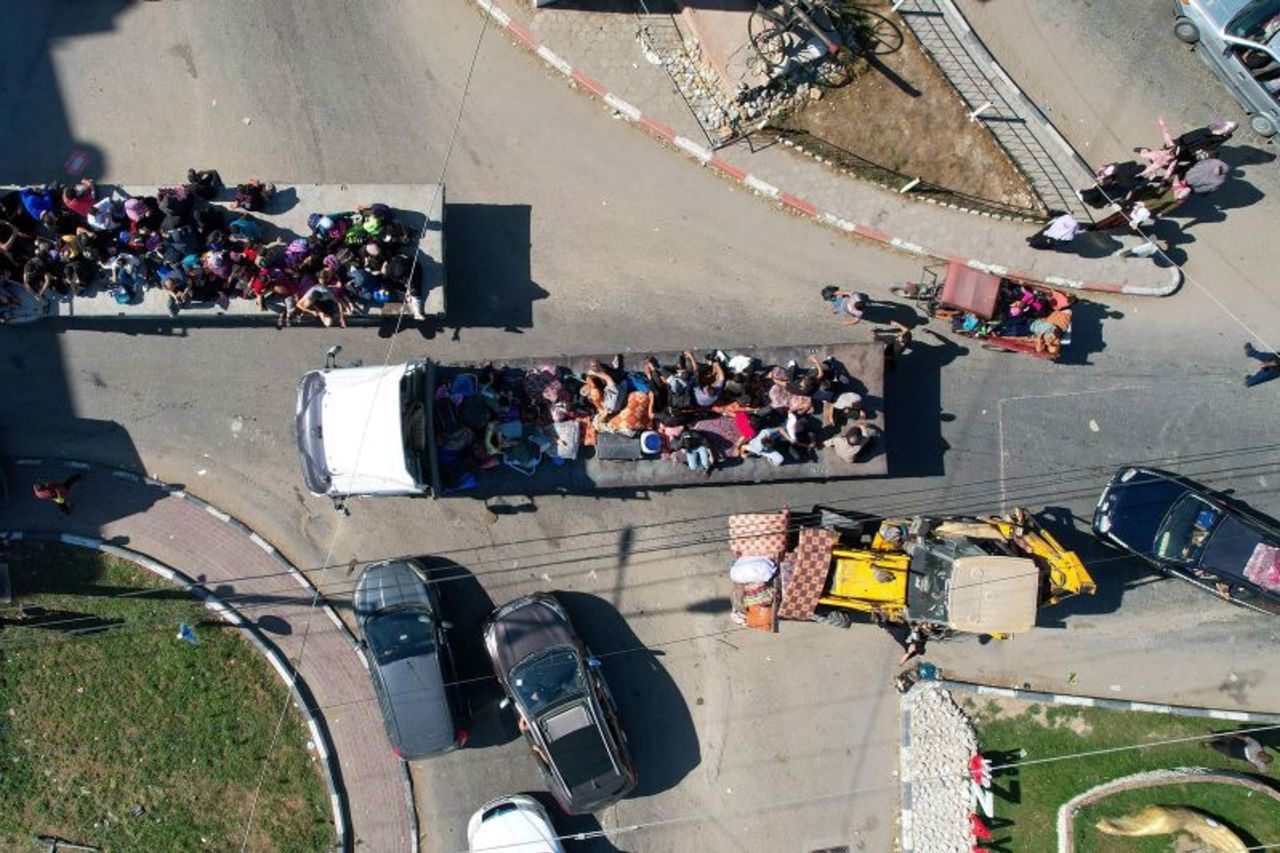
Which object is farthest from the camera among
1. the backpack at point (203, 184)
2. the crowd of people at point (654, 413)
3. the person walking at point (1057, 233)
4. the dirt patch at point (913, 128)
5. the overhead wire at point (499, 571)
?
the overhead wire at point (499, 571)

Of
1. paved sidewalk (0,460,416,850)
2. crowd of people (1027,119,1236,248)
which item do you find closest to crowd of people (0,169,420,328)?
paved sidewalk (0,460,416,850)

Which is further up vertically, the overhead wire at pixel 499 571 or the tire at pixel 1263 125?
the tire at pixel 1263 125

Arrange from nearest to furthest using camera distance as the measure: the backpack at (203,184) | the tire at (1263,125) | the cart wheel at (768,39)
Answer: the backpack at (203,184)
the cart wheel at (768,39)
the tire at (1263,125)

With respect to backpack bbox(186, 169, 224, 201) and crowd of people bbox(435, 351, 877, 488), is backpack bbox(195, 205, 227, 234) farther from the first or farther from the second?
crowd of people bbox(435, 351, 877, 488)

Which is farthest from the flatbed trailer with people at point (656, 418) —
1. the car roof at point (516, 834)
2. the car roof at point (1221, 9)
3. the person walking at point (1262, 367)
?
the car roof at point (1221, 9)

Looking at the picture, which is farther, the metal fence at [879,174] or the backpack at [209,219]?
the metal fence at [879,174]

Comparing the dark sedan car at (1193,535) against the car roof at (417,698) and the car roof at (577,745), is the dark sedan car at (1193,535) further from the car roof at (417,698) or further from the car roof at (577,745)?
the car roof at (417,698)
